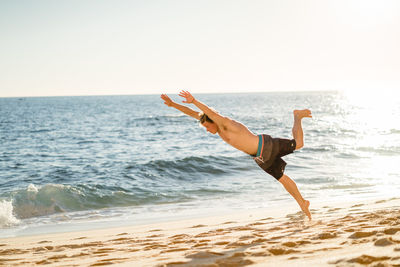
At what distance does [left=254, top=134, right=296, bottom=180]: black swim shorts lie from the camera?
503 cm

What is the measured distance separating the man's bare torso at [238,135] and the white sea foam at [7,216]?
216 inches

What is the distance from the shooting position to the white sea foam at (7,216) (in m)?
7.73

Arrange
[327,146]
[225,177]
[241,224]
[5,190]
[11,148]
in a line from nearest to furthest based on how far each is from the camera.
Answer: [241,224] < [5,190] < [225,177] < [327,146] < [11,148]

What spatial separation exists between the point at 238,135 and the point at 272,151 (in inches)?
23.6

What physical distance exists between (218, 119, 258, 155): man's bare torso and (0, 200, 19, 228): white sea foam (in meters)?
5.50

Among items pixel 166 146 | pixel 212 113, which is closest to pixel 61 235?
pixel 212 113

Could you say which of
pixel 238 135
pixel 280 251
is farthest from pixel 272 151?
pixel 280 251

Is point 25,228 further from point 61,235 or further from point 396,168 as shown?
point 396,168

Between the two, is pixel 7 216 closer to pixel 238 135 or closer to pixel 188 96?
pixel 188 96

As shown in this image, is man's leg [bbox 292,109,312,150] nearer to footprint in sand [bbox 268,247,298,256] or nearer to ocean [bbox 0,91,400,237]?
footprint in sand [bbox 268,247,298,256]

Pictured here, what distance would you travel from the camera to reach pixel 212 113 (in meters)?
4.50

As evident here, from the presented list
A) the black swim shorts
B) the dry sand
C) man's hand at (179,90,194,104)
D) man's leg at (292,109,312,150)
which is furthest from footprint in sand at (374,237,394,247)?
man's hand at (179,90,194,104)

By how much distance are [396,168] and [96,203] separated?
10.00 meters

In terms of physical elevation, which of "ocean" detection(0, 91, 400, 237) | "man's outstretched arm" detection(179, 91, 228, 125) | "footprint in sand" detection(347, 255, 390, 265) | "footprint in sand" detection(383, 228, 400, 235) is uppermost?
"man's outstretched arm" detection(179, 91, 228, 125)
